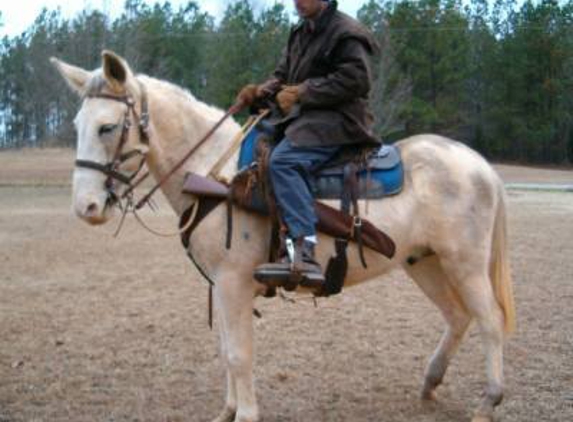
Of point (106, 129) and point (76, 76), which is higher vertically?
point (76, 76)

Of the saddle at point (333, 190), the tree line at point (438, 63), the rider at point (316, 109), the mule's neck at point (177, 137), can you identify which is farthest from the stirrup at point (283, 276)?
the tree line at point (438, 63)

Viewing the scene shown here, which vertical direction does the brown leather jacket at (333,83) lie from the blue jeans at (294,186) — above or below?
above

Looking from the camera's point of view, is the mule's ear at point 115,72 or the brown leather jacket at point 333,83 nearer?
the mule's ear at point 115,72

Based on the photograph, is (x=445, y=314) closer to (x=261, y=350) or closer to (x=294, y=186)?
(x=294, y=186)

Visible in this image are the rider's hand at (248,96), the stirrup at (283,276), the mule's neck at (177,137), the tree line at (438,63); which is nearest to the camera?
the stirrup at (283,276)

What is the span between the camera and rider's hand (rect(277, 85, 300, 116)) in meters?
4.59

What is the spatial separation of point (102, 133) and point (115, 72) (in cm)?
37

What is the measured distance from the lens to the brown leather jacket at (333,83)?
449 centimetres

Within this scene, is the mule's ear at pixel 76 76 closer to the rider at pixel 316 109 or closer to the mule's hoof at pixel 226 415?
the rider at pixel 316 109

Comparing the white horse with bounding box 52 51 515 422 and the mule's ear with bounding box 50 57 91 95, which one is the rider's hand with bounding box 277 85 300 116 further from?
the mule's ear with bounding box 50 57 91 95

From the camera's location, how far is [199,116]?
4730 millimetres

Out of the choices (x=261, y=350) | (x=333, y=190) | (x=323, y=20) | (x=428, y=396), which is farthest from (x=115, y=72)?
(x=261, y=350)

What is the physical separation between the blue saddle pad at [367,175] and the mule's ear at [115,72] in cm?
88

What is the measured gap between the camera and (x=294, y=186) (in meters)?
4.39
